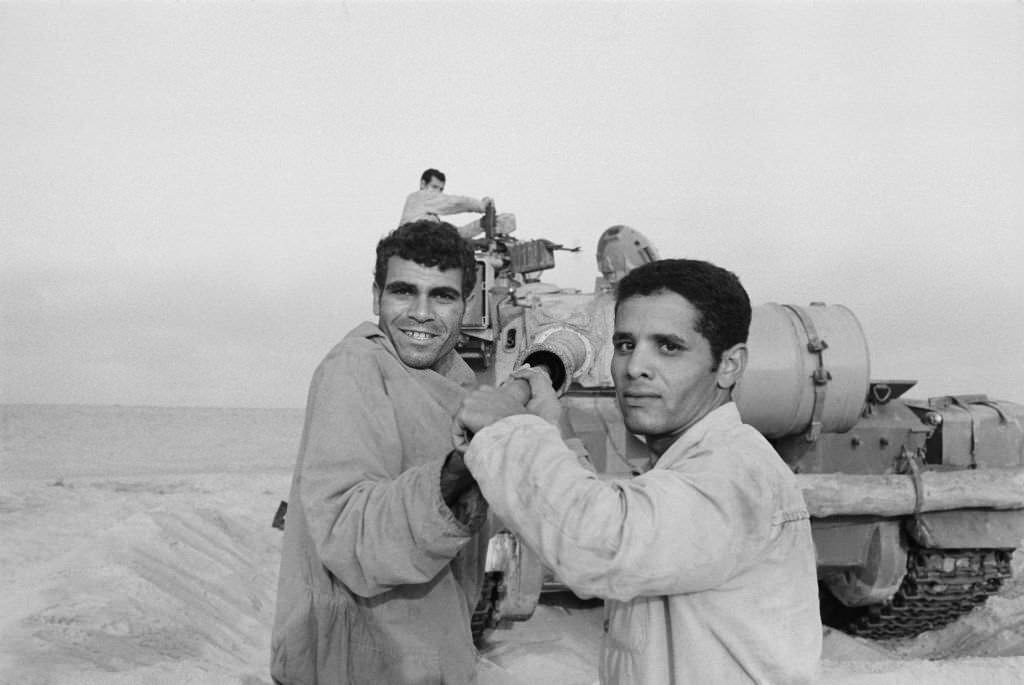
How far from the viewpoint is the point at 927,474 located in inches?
235

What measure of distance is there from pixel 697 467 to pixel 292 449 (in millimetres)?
27885

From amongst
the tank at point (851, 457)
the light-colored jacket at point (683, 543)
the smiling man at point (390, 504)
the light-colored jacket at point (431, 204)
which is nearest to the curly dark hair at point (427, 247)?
the smiling man at point (390, 504)

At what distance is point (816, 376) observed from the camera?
570cm

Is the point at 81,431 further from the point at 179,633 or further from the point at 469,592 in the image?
the point at 469,592

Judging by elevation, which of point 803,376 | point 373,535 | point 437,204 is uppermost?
point 437,204

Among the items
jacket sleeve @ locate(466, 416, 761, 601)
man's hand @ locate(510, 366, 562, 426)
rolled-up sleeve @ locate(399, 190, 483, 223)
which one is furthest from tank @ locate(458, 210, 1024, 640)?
jacket sleeve @ locate(466, 416, 761, 601)

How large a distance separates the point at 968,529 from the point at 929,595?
627 mm

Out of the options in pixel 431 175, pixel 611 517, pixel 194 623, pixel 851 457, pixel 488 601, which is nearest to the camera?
pixel 611 517

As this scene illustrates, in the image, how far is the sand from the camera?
4.66 m

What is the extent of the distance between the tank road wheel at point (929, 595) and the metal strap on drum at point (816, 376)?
1162 mm

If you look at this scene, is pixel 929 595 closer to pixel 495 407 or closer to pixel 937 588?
pixel 937 588

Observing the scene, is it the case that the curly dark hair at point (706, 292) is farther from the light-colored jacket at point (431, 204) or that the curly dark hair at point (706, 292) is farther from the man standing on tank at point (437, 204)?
the light-colored jacket at point (431, 204)

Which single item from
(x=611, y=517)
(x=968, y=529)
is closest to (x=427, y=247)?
(x=611, y=517)

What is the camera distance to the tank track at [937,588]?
6020 mm
